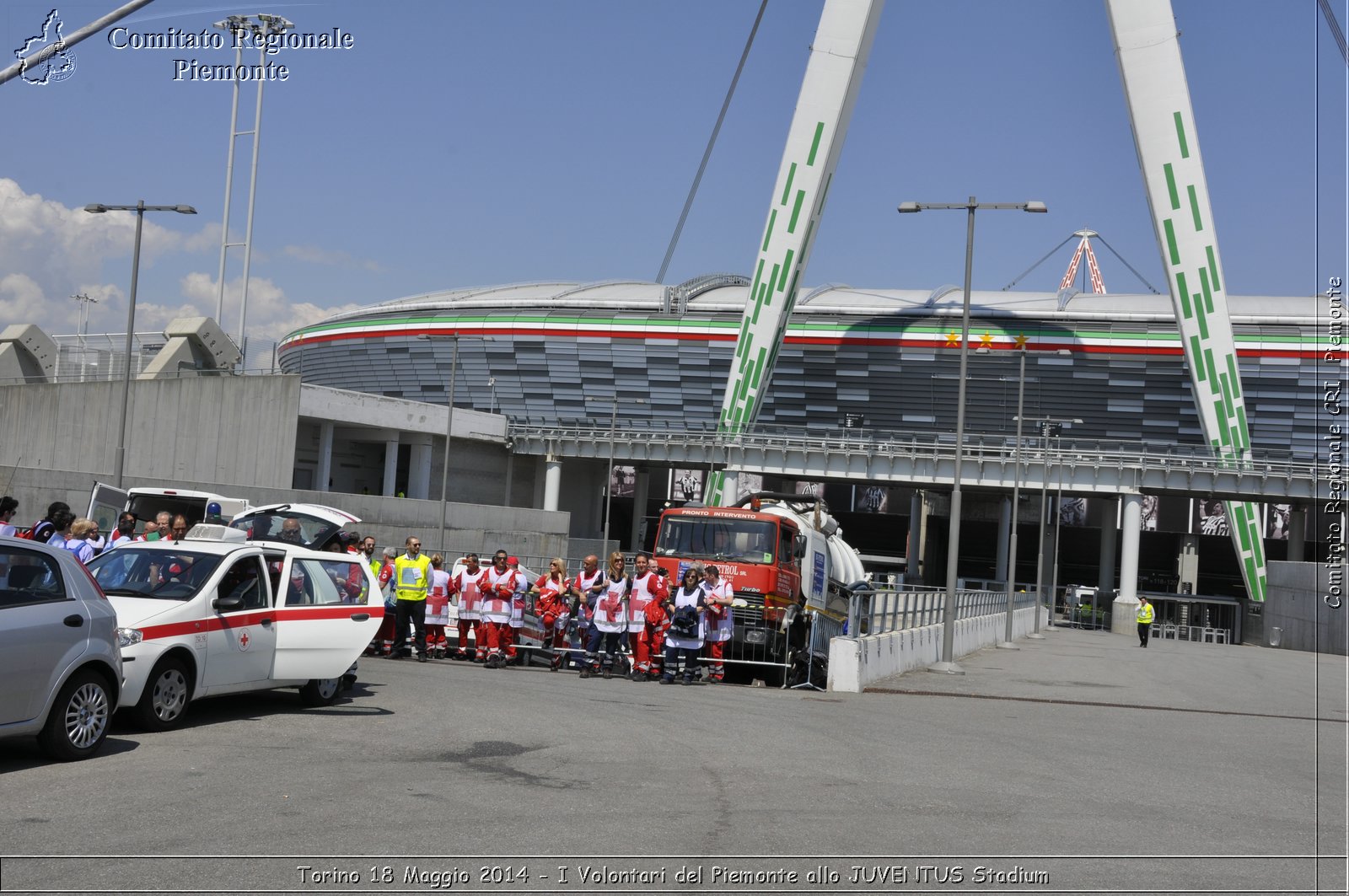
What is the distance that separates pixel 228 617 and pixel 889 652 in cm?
1257

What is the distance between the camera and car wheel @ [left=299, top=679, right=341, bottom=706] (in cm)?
1288

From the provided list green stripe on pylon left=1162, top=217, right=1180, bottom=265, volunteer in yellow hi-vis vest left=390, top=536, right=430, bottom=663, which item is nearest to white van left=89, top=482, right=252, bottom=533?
volunteer in yellow hi-vis vest left=390, top=536, right=430, bottom=663

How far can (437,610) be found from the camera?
1928cm

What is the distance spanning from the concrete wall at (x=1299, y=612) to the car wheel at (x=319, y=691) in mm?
35278

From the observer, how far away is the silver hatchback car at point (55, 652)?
862 cm

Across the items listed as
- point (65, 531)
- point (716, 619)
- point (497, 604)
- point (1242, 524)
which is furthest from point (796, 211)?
point (65, 531)

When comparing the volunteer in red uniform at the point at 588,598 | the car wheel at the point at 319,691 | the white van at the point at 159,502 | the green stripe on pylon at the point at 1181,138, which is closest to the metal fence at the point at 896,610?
the volunteer in red uniform at the point at 588,598

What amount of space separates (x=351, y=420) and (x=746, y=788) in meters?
52.5

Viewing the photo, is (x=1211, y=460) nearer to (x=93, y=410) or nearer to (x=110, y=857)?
(x=93, y=410)

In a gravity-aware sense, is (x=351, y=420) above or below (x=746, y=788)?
above

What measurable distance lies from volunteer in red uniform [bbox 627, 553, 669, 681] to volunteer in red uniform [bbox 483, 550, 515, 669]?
186 cm

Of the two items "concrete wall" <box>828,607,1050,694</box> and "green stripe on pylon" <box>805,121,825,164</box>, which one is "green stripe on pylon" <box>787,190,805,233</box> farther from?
"concrete wall" <box>828,607,1050,694</box>

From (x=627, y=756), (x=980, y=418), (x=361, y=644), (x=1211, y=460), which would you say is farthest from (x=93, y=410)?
(x=980, y=418)

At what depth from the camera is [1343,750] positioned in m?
14.8
